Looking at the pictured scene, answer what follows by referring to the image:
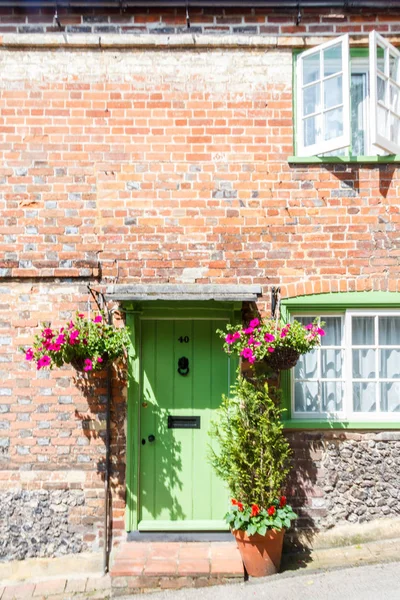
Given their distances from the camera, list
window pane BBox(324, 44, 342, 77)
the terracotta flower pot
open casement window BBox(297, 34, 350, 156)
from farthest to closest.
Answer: window pane BBox(324, 44, 342, 77)
open casement window BBox(297, 34, 350, 156)
the terracotta flower pot

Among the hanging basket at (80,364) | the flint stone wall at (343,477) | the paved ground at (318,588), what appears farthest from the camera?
the flint stone wall at (343,477)

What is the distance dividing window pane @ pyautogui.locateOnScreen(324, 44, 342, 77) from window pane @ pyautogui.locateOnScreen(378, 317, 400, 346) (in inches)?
111

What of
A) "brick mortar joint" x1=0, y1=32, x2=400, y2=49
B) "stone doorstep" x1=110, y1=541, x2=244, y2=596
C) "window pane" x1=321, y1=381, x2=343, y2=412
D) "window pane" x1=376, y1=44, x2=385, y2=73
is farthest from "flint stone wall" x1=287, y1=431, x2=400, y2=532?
"brick mortar joint" x1=0, y1=32, x2=400, y2=49

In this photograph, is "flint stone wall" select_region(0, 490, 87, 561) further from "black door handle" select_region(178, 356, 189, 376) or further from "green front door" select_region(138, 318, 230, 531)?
"black door handle" select_region(178, 356, 189, 376)

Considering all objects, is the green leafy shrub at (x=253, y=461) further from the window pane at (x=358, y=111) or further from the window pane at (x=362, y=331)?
the window pane at (x=358, y=111)

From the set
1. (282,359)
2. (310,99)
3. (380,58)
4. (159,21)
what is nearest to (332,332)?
(282,359)

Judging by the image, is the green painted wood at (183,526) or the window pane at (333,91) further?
the window pane at (333,91)

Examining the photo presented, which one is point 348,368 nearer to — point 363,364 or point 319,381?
point 363,364

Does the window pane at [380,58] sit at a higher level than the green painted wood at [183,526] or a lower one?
higher

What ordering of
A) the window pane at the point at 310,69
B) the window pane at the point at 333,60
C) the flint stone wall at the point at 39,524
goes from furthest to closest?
the window pane at the point at 310,69 < the window pane at the point at 333,60 < the flint stone wall at the point at 39,524

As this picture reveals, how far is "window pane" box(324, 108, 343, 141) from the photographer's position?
5.99m

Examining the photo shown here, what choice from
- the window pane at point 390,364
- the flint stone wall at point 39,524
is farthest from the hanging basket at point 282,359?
the flint stone wall at point 39,524

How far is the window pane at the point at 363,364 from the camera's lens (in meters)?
5.93

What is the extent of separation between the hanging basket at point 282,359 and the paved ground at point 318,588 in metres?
1.96
